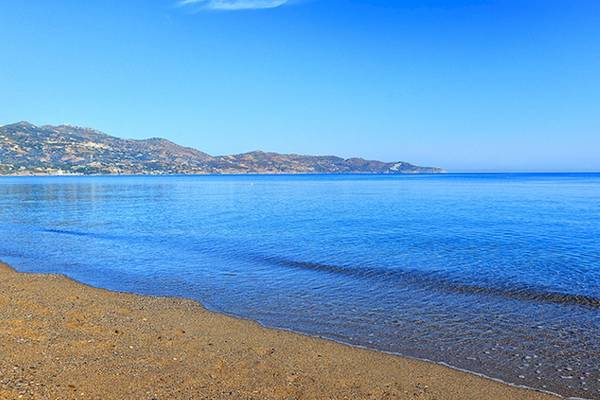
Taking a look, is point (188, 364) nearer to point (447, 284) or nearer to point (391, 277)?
point (391, 277)

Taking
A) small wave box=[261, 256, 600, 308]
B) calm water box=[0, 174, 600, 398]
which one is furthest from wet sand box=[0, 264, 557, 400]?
small wave box=[261, 256, 600, 308]

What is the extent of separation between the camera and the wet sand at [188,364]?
28.6 feet

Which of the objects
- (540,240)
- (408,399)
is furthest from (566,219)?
(408,399)

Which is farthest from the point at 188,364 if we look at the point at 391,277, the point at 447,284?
the point at 447,284

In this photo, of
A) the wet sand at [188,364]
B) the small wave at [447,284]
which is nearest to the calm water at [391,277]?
the small wave at [447,284]

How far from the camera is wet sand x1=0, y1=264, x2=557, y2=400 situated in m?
8.71

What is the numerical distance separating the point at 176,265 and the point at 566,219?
120 ft

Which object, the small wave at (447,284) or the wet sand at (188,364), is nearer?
the wet sand at (188,364)

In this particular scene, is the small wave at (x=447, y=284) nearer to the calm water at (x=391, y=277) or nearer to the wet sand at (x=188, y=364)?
the calm water at (x=391, y=277)

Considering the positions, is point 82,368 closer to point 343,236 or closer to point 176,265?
point 176,265

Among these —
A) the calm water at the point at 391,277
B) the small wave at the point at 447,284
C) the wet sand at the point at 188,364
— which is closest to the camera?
the wet sand at the point at 188,364

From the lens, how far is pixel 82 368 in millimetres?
9469

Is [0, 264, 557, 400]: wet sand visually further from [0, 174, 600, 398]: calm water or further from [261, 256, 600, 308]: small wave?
[261, 256, 600, 308]: small wave

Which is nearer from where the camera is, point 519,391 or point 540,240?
point 519,391
